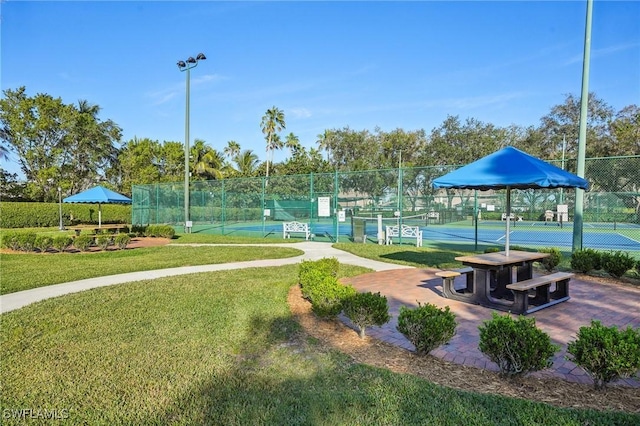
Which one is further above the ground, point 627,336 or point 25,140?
point 25,140

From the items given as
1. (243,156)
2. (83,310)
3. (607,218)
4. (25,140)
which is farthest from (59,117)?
(607,218)

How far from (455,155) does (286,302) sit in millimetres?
37813

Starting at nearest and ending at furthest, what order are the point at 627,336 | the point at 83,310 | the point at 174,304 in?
the point at 627,336 → the point at 83,310 → the point at 174,304

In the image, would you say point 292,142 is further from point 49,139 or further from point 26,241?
point 26,241

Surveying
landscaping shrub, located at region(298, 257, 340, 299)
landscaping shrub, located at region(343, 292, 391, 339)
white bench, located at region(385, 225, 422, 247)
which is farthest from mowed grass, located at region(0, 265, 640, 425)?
white bench, located at region(385, 225, 422, 247)

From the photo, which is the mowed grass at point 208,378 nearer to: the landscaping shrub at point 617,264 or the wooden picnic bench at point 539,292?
the wooden picnic bench at point 539,292

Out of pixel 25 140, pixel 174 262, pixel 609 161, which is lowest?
pixel 174 262

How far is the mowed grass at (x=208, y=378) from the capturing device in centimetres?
249

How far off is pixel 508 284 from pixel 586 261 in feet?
10.3

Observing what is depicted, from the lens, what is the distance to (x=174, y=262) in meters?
9.30

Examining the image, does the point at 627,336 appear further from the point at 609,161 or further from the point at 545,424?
the point at 609,161

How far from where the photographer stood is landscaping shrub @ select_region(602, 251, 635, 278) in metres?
6.84

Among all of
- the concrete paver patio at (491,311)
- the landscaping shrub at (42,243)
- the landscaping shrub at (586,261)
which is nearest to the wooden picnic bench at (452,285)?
the concrete paver patio at (491,311)

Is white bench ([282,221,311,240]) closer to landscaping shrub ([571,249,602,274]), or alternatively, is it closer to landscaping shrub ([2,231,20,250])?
landscaping shrub ([2,231,20,250])
